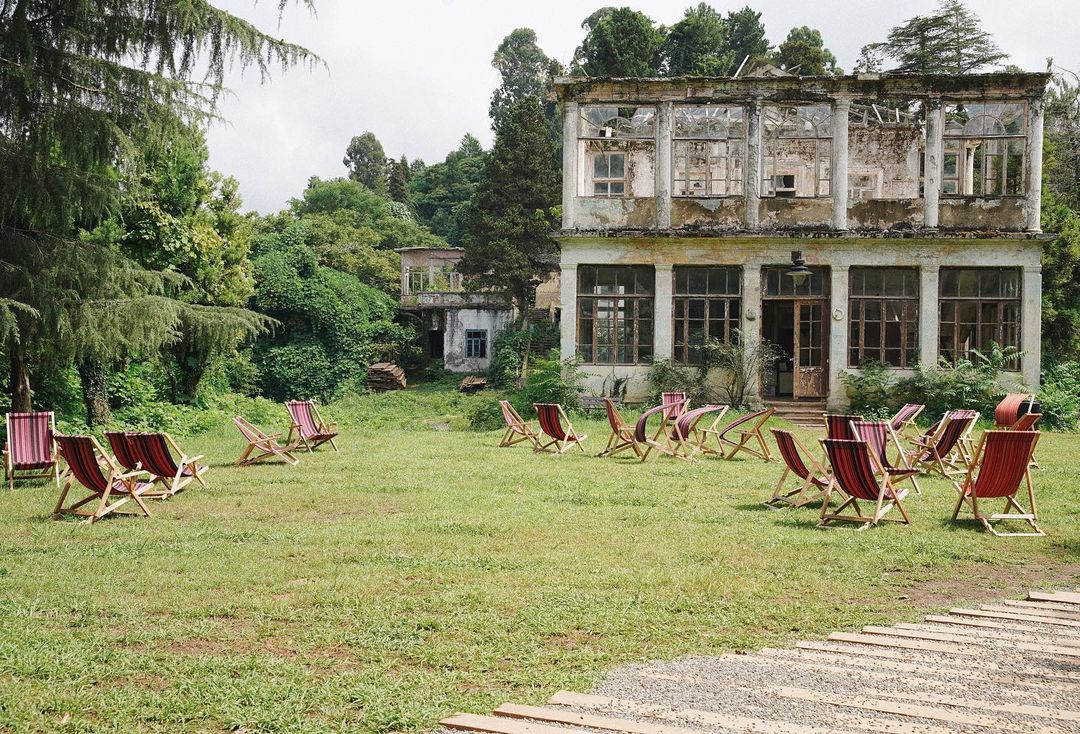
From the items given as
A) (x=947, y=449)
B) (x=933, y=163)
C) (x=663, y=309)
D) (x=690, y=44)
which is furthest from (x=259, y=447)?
(x=690, y=44)

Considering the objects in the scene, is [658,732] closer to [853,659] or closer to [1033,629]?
[853,659]

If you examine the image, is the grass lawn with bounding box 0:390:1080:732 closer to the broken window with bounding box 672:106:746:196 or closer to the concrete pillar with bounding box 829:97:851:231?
the concrete pillar with bounding box 829:97:851:231

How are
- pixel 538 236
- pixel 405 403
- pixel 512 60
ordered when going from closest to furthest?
pixel 405 403 < pixel 538 236 < pixel 512 60

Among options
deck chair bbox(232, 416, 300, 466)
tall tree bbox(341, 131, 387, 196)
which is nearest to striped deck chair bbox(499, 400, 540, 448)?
deck chair bbox(232, 416, 300, 466)

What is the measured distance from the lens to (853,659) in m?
3.91

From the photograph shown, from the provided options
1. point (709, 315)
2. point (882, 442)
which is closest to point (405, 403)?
point (709, 315)

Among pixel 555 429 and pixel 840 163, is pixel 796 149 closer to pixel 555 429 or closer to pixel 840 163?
pixel 840 163

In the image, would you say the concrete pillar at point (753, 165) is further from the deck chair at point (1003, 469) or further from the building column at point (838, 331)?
the deck chair at point (1003, 469)

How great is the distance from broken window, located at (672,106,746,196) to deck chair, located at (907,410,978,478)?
10270mm

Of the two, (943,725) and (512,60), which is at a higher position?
(512,60)

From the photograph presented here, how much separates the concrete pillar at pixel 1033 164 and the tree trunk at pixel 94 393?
18.8 meters

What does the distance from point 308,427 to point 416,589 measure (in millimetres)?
9142

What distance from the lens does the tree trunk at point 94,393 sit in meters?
16.9

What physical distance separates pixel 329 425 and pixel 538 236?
841 inches
